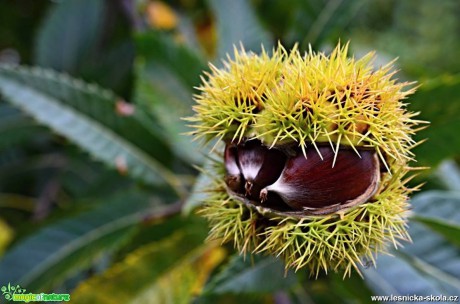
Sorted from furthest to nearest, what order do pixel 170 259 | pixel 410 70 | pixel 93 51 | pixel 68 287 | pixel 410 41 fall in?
pixel 410 41, pixel 93 51, pixel 410 70, pixel 68 287, pixel 170 259

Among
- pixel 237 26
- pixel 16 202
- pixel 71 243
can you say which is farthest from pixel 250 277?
pixel 16 202

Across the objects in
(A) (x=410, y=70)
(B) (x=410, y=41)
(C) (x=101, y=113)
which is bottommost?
(C) (x=101, y=113)

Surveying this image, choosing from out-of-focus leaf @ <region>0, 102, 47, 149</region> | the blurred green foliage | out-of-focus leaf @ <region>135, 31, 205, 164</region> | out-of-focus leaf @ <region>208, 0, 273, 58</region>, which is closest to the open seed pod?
the blurred green foliage

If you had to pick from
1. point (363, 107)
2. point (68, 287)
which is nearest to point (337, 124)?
point (363, 107)

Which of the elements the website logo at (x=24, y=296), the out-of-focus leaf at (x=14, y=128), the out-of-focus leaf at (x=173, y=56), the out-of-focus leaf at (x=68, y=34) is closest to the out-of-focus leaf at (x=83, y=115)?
the out-of-focus leaf at (x=173, y=56)

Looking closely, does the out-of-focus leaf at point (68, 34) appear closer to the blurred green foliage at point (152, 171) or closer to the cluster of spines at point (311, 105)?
the blurred green foliage at point (152, 171)

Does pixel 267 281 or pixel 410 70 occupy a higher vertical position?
pixel 410 70

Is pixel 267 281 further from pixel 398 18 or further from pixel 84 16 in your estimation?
pixel 398 18
